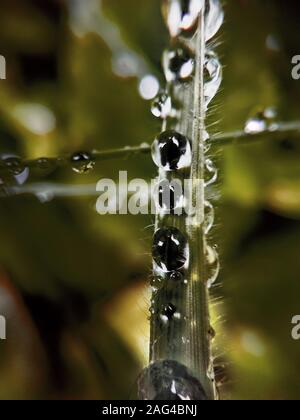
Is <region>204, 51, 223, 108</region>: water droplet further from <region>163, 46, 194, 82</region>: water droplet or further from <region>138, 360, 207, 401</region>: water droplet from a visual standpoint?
<region>138, 360, 207, 401</region>: water droplet

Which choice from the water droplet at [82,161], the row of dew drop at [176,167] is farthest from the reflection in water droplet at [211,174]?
the water droplet at [82,161]

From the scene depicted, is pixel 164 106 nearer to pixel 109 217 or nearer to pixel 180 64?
pixel 180 64

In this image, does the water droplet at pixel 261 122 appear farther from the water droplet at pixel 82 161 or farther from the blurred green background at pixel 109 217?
the water droplet at pixel 82 161

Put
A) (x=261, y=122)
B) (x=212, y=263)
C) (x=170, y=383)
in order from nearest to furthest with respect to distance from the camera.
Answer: (x=170, y=383)
(x=212, y=263)
(x=261, y=122)

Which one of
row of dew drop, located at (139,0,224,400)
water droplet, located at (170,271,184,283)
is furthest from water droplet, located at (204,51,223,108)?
water droplet, located at (170,271,184,283)

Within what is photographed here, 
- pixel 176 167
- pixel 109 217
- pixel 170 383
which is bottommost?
pixel 170 383

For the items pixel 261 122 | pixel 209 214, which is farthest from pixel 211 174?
pixel 261 122
